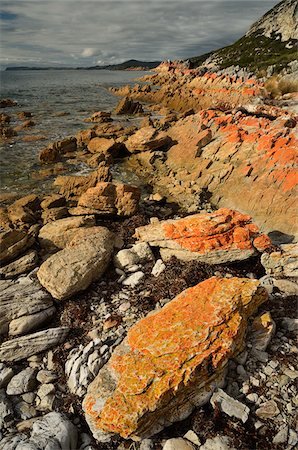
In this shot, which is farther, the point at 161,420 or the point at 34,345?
the point at 34,345

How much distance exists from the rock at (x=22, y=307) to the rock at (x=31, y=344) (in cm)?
41

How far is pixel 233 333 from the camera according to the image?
646cm

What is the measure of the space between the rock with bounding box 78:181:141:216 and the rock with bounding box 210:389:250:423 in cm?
914

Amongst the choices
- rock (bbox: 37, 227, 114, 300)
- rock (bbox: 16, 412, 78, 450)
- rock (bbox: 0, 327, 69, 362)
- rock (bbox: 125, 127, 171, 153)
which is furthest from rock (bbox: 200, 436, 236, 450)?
rock (bbox: 125, 127, 171, 153)

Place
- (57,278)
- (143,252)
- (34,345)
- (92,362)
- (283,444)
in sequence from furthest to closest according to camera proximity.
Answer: (143,252), (57,278), (34,345), (92,362), (283,444)

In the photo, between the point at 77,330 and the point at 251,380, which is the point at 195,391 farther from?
the point at 77,330

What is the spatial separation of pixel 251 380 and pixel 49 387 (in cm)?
413

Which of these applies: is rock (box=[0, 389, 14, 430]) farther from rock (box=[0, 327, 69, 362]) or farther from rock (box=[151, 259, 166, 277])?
rock (box=[151, 259, 166, 277])

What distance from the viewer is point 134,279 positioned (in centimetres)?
977

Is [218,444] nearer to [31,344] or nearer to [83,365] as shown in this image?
[83,365]

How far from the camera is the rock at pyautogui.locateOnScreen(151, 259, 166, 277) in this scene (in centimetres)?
996

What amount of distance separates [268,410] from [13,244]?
28.9 feet

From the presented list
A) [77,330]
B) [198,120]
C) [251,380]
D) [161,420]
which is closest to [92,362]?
[77,330]

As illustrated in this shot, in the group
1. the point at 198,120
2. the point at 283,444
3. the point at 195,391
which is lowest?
the point at 283,444
